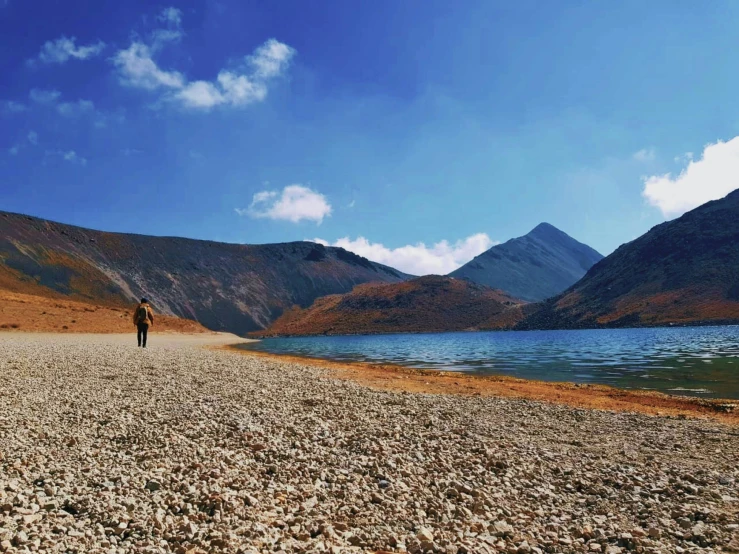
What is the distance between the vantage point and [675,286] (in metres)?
167

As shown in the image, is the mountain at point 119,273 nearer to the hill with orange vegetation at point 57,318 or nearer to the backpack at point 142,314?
the hill with orange vegetation at point 57,318

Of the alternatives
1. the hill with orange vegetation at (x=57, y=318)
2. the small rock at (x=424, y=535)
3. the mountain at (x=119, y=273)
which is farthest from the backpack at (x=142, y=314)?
the mountain at (x=119, y=273)

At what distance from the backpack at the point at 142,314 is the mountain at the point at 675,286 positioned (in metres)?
153

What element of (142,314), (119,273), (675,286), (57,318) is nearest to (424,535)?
(142,314)

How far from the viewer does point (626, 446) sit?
1157 cm

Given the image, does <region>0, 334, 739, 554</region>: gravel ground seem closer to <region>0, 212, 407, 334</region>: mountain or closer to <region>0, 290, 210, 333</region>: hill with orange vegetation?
<region>0, 290, 210, 333</region>: hill with orange vegetation

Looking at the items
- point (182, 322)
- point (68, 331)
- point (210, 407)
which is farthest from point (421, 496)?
point (182, 322)

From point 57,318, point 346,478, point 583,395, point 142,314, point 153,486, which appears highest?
point 142,314

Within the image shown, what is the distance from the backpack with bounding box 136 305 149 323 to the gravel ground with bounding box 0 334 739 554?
2083 centimetres

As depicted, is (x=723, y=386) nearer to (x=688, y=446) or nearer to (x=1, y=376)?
(x=688, y=446)

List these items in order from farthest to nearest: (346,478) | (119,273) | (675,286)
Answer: (675,286) < (119,273) < (346,478)

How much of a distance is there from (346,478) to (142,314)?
3236 centimetres

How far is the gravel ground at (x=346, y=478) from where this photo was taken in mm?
6168

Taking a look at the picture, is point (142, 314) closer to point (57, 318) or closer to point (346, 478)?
point (346, 478)
